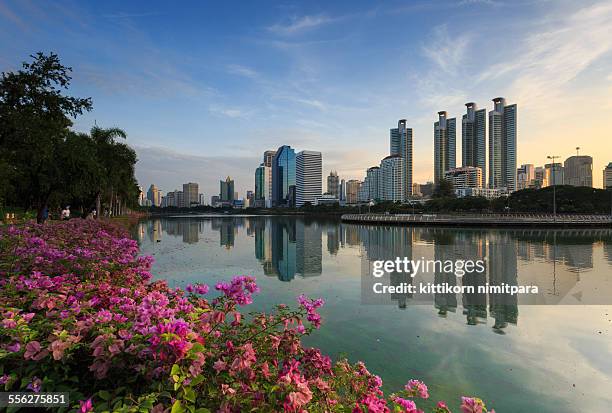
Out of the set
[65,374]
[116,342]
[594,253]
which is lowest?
[594,253]

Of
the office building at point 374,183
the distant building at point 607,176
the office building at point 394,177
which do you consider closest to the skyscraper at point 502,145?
the distant building at point 607,176

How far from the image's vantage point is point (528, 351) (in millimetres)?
6852

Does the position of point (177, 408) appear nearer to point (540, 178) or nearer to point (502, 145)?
point (502, 145)

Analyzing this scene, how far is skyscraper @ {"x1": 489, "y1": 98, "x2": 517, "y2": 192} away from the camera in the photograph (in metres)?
143

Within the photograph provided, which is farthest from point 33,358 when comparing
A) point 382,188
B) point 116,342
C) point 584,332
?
point 382,188

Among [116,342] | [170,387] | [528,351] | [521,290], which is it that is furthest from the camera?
[521,290]

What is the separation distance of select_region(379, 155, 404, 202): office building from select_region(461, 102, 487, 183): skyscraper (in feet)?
112

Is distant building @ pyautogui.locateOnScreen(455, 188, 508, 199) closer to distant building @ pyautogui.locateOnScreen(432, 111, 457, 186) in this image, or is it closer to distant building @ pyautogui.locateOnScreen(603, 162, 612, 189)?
distant building @ pyautogui.locateOnScreen(432, 111, 457, 186)

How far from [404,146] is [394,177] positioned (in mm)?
23236

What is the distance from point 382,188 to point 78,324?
578 feet

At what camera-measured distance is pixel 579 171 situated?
148125 mm

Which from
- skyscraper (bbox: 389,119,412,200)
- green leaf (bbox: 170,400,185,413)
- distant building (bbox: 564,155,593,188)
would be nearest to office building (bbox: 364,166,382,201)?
skyscraper (bbox: 389,119,412,200)

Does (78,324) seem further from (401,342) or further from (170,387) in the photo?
(401,342)

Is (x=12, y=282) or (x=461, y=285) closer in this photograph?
(x=12, y=282)
